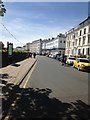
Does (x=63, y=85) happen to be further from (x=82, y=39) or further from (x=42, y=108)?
(x=82, y=39)

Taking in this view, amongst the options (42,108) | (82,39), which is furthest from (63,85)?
(82,39)

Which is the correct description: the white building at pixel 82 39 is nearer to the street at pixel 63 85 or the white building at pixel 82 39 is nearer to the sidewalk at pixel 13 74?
the sidewalk at pixel 13 74

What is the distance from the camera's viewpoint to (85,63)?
2552 cm

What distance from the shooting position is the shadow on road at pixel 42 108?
645 centimetres

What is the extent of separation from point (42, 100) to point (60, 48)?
105 m

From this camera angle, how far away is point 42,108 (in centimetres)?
727

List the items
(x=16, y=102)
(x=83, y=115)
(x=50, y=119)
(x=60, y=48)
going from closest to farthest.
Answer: (x=50, y=119) → (x=83, y=115) → (x=16, y=102) → (x=60, y=48)

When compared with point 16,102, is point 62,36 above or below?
above

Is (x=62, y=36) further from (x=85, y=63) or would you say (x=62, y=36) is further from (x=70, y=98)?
(x=70, y=98)

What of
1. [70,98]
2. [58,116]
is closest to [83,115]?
[58,116]

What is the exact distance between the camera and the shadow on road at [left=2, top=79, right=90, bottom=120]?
6.45 meters

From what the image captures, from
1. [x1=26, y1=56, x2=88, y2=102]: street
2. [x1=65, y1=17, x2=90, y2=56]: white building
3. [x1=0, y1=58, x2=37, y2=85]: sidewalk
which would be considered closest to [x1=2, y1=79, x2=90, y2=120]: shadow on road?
[x1=26, y1=56, x2=88, y2=102]: street

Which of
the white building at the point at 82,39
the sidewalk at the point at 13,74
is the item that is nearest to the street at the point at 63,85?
the sidewalk at the point at 13,74

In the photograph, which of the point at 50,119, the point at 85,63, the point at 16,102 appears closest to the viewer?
the point at 50,119
